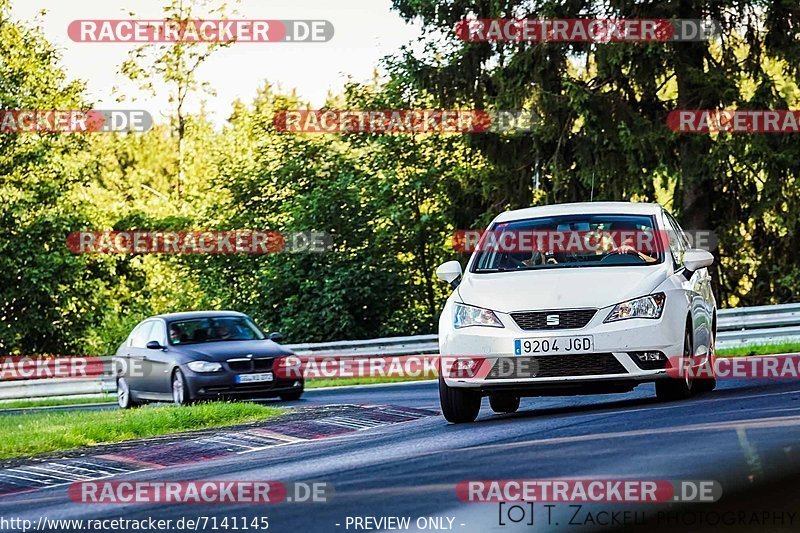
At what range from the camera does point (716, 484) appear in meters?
7.81

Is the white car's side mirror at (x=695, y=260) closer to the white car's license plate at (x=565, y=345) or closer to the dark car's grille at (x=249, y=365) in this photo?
the white car's license plate at (x=565, y=345)

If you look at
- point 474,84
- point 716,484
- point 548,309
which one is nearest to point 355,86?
point 474,84

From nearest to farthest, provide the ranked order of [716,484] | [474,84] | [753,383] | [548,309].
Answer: [716,484]
[548,309]
[753,383]
[474,84]

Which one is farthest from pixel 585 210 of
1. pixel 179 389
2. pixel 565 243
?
pixel 179 389

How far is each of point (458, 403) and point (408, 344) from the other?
17.4 m

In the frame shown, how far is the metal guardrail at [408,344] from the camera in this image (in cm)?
2534

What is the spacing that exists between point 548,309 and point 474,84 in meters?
21.1

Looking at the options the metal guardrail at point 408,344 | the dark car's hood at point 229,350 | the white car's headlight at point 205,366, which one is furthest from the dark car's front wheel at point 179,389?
the metal guardrail at point 408,344

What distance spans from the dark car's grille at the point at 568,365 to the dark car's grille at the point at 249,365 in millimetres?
9060

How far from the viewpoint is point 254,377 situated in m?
20.4

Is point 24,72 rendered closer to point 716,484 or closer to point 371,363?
point 371,363

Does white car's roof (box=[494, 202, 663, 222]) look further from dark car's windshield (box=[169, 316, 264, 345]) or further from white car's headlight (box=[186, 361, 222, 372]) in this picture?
dark car's windshield (box=[169, 316, 264, 345])

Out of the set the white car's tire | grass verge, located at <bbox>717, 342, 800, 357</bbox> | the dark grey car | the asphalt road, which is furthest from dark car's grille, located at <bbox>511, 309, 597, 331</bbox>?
grass verge, located at <bbox>717, 342, 800, 357</bbox>

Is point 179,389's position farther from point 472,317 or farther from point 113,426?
point 472,317
